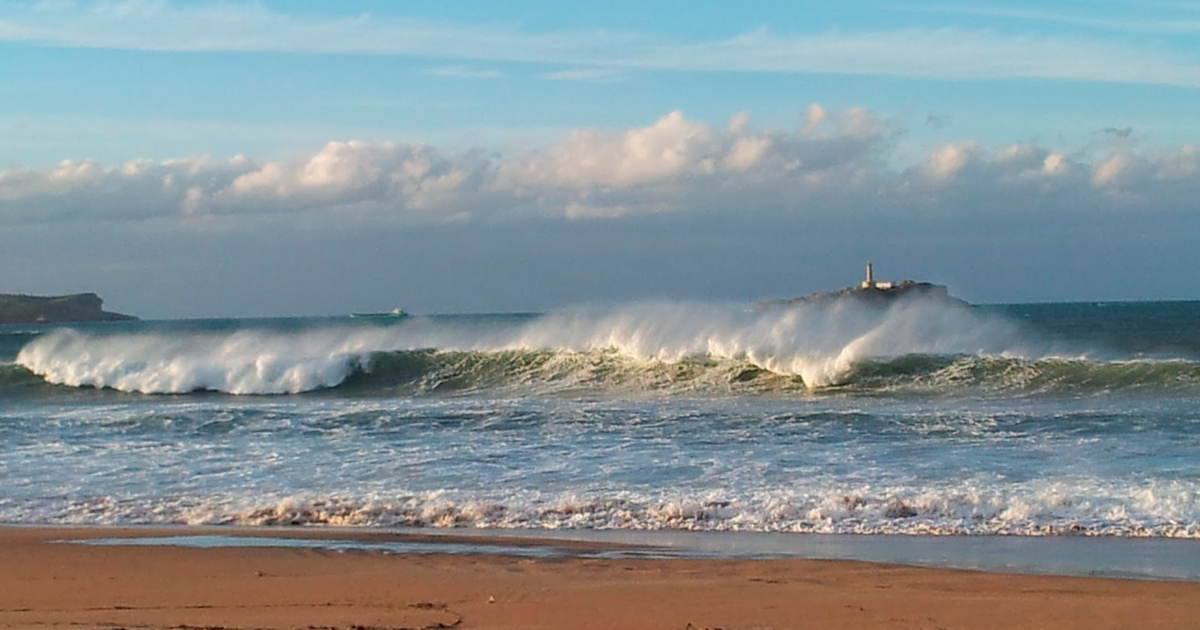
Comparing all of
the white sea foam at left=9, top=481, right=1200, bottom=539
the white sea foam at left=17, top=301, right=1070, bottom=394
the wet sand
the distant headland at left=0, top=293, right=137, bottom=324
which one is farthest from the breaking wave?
the distant headland at left=0, top=293, right=137, bottom=324

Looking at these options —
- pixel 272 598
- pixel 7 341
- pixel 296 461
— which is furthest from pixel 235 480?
pixel 7 341

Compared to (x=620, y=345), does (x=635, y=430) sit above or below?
below

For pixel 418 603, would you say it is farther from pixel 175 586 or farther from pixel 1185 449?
pixel 1185 449

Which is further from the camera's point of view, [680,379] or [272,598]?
[680,379]

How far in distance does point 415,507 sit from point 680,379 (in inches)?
522

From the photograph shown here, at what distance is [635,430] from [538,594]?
8936 mm

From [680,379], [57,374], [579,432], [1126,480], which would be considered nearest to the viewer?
[1126,480]

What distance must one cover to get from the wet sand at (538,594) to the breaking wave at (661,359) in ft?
46.8

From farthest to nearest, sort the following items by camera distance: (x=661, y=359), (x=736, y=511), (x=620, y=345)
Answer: (x=620, y=345)
(x=661, y=359)
(x=736, y=511)

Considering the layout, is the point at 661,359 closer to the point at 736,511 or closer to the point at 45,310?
the point at 736,511

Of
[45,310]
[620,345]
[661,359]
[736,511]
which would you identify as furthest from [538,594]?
[45,310]

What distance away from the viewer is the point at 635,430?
53.4 feet

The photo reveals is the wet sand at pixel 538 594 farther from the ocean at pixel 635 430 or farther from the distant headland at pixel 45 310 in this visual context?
the distant headland at pixel 45 310

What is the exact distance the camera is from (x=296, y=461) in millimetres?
14281
